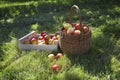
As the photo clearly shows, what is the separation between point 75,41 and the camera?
5.19 meters

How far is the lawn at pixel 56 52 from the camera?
470cm

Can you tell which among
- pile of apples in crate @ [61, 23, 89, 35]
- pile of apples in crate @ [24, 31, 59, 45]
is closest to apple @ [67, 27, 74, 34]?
pile of apples in crate @ [61, 23, 89, 35]

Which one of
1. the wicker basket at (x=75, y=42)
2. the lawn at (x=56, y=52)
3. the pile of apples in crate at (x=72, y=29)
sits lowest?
the lawn at (x=56, y=52)

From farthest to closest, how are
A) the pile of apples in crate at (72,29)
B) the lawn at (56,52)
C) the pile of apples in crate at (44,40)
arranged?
the pile of apples in crate at (44,40), the pile of apples in crate at (72,29), the lawn at (56,52)

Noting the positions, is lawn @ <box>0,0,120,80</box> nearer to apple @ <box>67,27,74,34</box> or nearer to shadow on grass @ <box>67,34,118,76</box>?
shadow on grass @ <box>67,34,118,76</box>

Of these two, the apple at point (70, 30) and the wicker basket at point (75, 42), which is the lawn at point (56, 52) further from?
the apple at point (70, 30)

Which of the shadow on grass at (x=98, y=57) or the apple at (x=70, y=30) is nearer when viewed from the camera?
the shadow on grass at (x=98, y=57)

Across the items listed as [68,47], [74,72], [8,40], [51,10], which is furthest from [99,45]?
[51,10]

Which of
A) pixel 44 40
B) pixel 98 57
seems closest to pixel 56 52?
pixel 44 40

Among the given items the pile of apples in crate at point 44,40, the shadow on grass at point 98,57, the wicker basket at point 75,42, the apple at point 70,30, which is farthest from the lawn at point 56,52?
the apple at point 70,30

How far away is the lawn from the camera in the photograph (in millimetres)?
4703

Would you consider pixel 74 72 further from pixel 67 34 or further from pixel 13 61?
pixel 13 61

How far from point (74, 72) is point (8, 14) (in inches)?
190

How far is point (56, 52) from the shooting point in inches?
220
